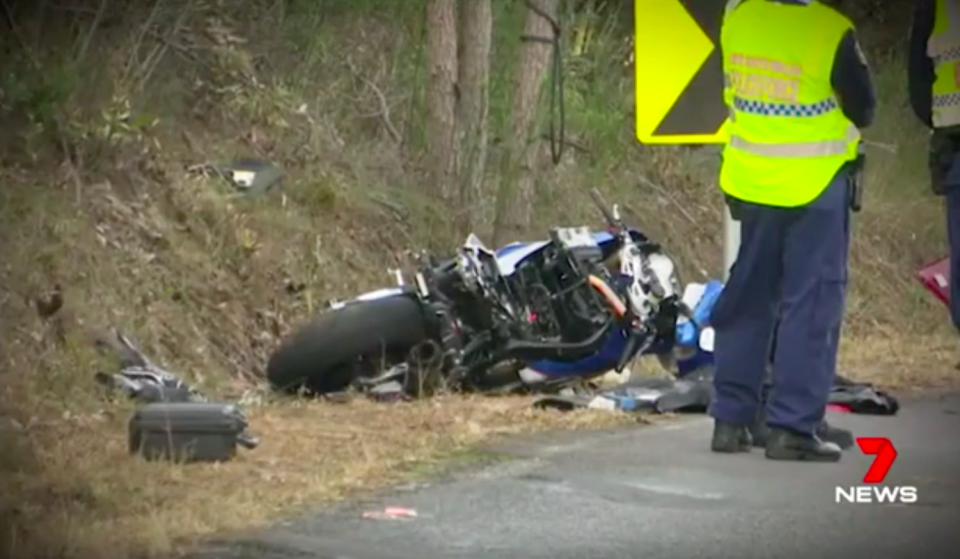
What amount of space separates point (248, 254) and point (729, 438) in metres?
4.31

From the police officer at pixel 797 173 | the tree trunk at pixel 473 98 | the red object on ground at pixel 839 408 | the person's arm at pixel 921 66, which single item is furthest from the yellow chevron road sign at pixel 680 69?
the tree trunk at pixel 473 98

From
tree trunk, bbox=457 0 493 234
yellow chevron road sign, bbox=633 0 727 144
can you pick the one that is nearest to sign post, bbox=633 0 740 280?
yellow chevron road sign, bbox=633 0 727 144

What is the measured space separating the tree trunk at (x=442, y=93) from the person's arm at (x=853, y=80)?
584 centimetres

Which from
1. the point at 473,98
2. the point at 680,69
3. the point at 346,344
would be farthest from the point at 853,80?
the point at 473,98

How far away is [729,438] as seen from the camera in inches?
289

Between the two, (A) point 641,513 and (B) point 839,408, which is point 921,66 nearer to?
(B) point 839,408

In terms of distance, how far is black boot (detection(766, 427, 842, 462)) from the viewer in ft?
23.3

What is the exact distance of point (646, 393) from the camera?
8977 mm

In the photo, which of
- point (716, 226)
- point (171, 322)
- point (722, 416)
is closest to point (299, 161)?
point (171, 322)

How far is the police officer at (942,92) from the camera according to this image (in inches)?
301

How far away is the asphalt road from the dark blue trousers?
0.71 ft

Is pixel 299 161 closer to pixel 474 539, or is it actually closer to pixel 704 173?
pixel 704 173

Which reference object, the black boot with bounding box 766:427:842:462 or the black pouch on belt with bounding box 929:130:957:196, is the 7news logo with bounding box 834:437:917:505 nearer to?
the black boot with bounding box 766:427:842:462

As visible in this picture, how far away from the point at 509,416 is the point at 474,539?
2.72 metres
